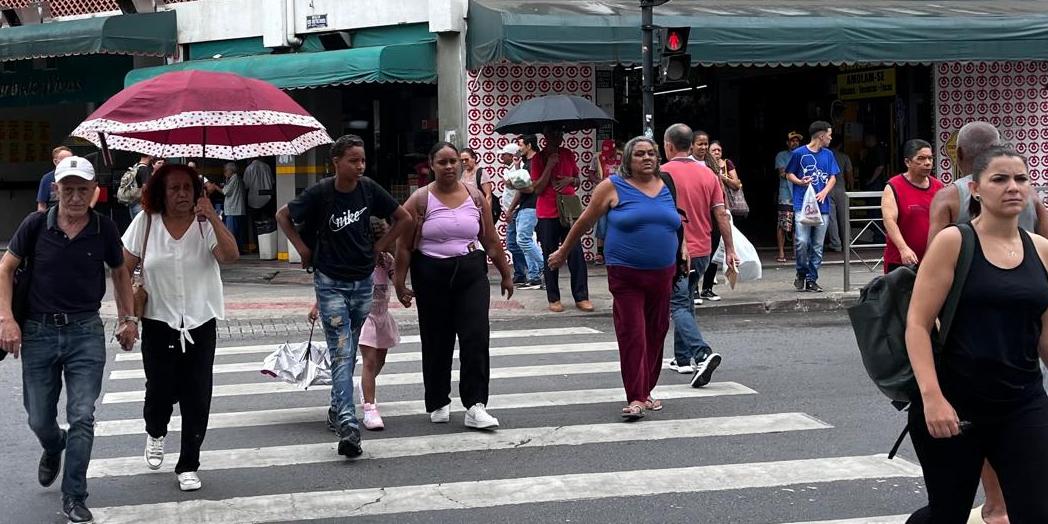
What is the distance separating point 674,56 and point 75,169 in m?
8.88

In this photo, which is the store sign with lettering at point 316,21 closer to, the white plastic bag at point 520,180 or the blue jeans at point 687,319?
the white plastic bag at point 520,180

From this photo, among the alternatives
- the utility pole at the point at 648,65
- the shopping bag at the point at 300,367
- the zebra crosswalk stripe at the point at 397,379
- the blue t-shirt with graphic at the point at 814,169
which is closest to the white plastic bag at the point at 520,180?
the utility pole at the point at 648,65

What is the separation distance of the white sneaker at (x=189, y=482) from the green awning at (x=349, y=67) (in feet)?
35.8

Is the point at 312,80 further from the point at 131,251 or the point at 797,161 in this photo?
the point at 131,251

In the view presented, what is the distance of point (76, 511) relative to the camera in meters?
6.28

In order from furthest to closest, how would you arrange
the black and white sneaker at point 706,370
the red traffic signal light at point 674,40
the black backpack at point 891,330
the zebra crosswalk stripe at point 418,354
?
the red traffic signal light at point 674,40
the zebra crosswalk stripe at point 418,354
the black and white sneaker at point 706,370
the black backpack at point 891,330

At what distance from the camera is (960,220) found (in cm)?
571

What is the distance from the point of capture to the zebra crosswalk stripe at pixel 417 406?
28.5ft

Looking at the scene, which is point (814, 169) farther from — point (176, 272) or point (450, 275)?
point (176, 272)

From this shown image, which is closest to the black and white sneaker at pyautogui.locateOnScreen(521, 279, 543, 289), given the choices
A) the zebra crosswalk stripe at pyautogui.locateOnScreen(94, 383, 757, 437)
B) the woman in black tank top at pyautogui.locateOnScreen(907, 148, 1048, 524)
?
the zebra crosswalk stripe at pyautogui.locateOnScreen(94, 383, 757, 437)

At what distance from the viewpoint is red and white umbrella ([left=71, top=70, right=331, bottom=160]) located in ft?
21.6

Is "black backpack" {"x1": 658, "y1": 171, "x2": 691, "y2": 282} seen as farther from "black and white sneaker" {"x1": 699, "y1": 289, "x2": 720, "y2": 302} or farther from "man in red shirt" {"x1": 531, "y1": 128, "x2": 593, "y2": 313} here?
"black and white sneaker" {"x1": 699, "y1": 289, "x2": 720, "y2": 302}

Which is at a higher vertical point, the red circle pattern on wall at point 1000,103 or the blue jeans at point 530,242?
the red circle pattern on wall at point 1000,103

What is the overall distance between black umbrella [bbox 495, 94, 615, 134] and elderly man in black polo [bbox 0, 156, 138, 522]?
844cm
